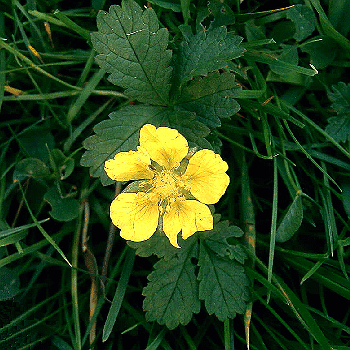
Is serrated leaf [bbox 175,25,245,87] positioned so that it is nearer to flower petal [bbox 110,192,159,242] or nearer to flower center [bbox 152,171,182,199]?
flower center [bbox 152,171,182,199]

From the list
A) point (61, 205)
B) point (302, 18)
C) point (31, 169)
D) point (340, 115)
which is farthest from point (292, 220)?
point (31, 169)

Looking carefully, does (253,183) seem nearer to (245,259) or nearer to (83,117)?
(245,259)

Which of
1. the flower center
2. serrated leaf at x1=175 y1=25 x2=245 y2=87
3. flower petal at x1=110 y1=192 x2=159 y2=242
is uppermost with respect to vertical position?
serrated leaf at x1=175 y1=25 x2=245 y2=87

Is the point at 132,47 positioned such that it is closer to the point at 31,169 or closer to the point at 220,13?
the point at 220,13

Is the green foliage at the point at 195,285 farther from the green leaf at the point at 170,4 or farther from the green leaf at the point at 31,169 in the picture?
the green leaf at the point at 170,4

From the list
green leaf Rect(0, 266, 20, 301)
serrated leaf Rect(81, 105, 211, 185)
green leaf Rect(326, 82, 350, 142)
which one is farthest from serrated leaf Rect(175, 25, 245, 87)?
green leaf Rect(0, 266, 20, 301)

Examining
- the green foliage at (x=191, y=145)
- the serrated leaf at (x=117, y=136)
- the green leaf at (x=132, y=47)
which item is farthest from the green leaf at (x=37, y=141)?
the green leaf at (x=132, y=47)
